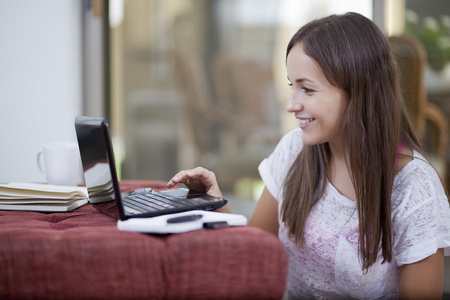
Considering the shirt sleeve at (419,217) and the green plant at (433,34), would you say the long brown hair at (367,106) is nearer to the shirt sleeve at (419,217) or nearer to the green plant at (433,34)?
the shirt sleeve at (419,217)

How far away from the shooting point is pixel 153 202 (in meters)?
1.01

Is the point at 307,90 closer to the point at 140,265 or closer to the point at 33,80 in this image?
the point at 140,265

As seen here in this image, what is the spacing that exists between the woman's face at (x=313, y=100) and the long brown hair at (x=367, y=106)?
0.05 feet

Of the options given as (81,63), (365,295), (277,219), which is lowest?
(365,295)

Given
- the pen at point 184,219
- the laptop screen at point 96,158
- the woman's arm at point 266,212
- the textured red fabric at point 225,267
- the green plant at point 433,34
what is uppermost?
the green plant at point 433,34

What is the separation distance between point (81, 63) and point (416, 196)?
1805 millimetres

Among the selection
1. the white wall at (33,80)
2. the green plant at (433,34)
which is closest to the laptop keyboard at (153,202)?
the white wall at (33,80)

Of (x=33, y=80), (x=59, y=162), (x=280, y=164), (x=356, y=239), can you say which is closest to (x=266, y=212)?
(x=280, y=164)

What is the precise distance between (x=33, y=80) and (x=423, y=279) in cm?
151

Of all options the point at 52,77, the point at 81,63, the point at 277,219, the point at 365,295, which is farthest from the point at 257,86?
the point at 365,295

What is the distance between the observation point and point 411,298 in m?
1.12

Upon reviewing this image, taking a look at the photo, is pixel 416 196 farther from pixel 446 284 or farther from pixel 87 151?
pixel 446 284

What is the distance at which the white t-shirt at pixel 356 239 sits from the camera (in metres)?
1.14

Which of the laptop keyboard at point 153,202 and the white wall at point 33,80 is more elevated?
the white wall at point 33,80
